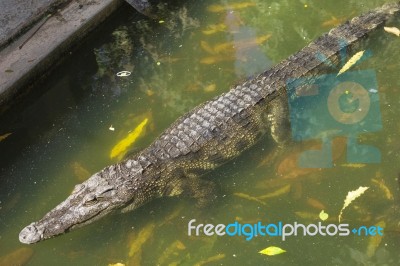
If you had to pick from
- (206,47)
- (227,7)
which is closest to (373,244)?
(206,47)

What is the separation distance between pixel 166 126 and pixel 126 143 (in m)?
0.38

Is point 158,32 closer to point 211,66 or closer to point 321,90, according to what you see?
point 211,66

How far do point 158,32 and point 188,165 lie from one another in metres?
1.88

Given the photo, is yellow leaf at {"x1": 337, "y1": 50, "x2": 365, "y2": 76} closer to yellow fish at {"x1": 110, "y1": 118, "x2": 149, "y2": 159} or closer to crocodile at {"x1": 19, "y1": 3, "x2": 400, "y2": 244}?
crocodile at {"x1": 19, "y1": 3, "x2": 400, "y2": 244}

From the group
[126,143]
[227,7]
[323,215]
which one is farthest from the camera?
[227,7]

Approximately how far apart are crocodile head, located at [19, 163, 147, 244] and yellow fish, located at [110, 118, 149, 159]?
0.33 m

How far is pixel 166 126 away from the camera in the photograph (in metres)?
3.95

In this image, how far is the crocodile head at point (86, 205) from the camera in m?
3.20

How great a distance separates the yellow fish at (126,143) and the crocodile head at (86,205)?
0.33 metres

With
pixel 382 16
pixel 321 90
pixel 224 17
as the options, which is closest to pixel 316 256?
pixel 321 90

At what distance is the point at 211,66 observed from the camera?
14.4 ft

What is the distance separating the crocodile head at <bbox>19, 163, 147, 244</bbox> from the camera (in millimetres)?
3199

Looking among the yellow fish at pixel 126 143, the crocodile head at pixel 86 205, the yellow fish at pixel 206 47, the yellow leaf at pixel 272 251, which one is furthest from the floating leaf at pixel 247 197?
the yellow fish at pixel 206 47

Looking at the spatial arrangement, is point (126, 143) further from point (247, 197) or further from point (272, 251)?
point (272, 251)
